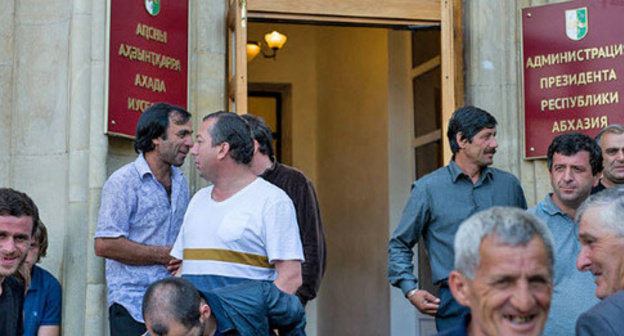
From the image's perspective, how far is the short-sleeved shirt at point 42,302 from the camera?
17.8ft

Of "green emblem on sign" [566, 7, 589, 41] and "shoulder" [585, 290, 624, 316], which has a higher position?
"green emblem on sign" [566, 7, 589, 41]

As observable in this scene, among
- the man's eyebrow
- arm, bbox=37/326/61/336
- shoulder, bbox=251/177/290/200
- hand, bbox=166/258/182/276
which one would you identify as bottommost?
arm, bbox=37/326/61/336

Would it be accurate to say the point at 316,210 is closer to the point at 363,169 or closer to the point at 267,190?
the point at 267,190

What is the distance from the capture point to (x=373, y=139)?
986 centimetres

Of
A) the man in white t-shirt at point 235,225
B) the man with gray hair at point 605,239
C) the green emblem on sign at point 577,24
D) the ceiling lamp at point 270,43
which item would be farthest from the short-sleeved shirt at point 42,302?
the ceiling lamp at point 270,43

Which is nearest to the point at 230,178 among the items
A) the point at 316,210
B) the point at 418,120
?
the point at 316,210

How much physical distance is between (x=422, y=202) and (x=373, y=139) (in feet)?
16.1

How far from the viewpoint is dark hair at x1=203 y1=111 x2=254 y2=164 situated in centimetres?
429

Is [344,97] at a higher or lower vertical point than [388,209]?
higher

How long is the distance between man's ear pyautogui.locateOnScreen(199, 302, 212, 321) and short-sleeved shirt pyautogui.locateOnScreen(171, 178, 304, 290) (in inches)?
19.5

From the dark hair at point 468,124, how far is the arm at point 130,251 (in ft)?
5.07

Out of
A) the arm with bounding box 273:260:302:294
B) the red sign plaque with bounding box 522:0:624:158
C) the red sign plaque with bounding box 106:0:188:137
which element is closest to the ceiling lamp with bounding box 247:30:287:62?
the red sign plaque with bounding box 106:0:188:137

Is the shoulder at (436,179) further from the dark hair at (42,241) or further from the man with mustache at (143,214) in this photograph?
the dark hair at (42,241)

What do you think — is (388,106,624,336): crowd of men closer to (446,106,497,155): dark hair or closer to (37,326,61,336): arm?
(446,106,497,155): dark hair
